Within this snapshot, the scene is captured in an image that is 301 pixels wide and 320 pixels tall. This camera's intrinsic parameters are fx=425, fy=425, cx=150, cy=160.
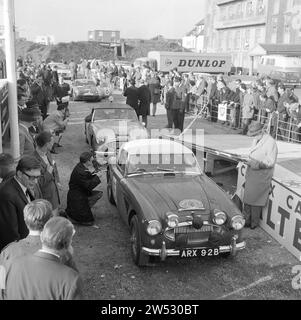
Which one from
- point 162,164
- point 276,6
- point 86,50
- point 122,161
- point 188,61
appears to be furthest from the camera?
point 86,50

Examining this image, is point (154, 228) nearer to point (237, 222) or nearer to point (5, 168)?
point (237, 222)

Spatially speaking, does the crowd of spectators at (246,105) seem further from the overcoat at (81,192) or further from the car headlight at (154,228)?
the car headlight at (154,228)

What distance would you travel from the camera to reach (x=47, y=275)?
9.29 ft

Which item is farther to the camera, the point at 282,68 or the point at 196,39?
the point at 196,39

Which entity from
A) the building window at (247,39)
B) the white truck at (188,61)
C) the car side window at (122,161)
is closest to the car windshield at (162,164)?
the car side window at (122,161)

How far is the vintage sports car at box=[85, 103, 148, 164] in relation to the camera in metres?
11.6

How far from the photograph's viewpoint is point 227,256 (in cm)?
633

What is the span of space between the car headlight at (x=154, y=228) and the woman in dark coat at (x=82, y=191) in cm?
188

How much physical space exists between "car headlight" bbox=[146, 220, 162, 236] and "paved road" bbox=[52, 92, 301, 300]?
66cm

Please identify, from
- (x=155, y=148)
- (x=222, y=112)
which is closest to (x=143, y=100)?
(x=222, y=112)

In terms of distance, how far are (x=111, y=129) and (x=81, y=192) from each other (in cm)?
509

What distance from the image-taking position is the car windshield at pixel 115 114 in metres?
12.9

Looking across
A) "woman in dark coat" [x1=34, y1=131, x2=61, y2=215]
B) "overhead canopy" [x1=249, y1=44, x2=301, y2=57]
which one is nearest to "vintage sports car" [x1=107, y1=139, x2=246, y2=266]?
"woman in dark coat" [x1=34, y1=131, x2=61, y2=215]

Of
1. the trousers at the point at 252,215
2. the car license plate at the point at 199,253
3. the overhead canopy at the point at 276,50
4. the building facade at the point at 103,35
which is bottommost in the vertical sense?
the trousers at the point at 252,215
